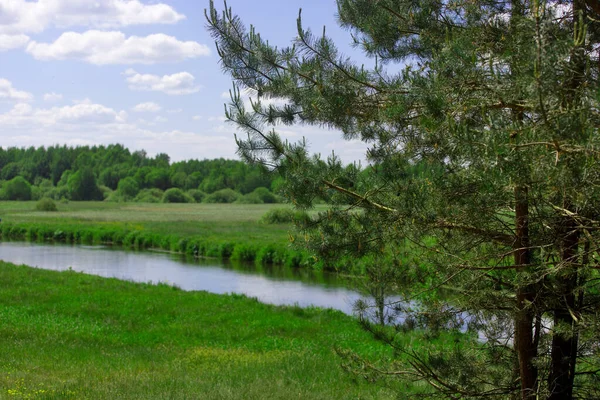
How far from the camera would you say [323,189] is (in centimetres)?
496

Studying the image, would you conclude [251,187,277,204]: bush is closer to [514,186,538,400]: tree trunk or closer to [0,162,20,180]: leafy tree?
[0,162,20,180]: leafy tree

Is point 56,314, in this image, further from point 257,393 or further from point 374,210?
point 374,210

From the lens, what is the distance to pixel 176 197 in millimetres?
91438

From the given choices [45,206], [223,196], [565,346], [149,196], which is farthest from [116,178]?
[565,346]

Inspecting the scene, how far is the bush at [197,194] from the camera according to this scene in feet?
301

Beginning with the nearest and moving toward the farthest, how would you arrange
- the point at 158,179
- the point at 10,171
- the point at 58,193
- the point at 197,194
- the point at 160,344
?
the point at 160,344
the point at 197,194
the point at 58,193
the point at 158,179
the point at 10,171

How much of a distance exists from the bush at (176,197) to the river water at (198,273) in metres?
57.5

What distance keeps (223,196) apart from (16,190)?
30.6 metres

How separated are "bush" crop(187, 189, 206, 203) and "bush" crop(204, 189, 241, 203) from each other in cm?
249

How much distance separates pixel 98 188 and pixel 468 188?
330ft

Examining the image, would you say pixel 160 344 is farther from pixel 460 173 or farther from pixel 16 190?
pixel 16 190

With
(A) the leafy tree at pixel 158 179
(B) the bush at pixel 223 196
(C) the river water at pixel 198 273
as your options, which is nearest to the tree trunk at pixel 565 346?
(C) the river water at pixel 198 273

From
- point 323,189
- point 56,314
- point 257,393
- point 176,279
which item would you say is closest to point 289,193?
point 323,189

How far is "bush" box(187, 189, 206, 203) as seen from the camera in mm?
91856
